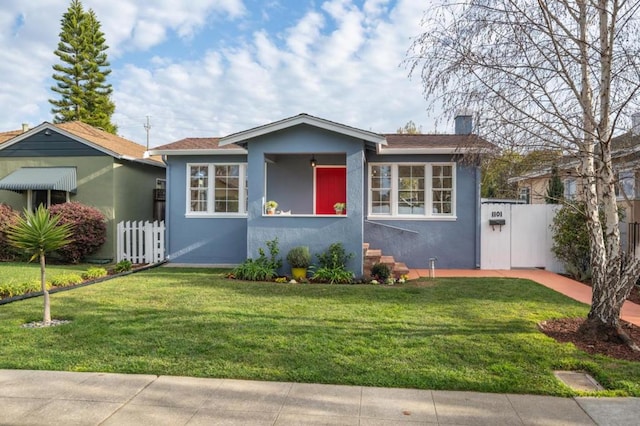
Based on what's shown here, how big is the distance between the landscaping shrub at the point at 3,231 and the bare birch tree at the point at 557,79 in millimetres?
12524

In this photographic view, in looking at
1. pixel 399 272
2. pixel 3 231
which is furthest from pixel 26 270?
pixel 399 272

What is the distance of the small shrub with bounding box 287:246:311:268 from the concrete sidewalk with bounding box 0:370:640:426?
553 centimetres

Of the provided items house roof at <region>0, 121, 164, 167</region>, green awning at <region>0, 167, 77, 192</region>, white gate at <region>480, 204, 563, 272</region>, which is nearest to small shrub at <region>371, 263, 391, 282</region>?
white gate at <region>480, 204, 563, 272</region>

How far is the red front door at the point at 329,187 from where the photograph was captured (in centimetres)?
1217

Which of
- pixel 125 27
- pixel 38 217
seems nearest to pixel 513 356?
pixel 38 217

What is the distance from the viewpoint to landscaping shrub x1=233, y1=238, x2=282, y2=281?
30.7ft

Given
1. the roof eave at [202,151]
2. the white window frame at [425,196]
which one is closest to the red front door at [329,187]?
the white window frame at [425,196]

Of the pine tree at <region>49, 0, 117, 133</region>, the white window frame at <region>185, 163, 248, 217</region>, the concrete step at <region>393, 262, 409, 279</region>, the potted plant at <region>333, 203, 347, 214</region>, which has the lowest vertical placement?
the concrete step at <region>393, 262, 409, 279</region>

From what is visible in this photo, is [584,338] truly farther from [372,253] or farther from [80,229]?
[80,229]

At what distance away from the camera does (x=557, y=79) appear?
5277 millimetres

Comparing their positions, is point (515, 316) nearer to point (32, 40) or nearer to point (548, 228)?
point (548, 228)

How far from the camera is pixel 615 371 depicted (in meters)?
4.02

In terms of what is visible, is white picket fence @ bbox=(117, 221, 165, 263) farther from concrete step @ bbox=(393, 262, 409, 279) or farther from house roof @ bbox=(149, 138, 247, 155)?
concrete step @ bbox=(393, 262, 409, 279)

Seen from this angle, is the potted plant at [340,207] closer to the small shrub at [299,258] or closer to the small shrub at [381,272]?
the small shrub at [299,258]
